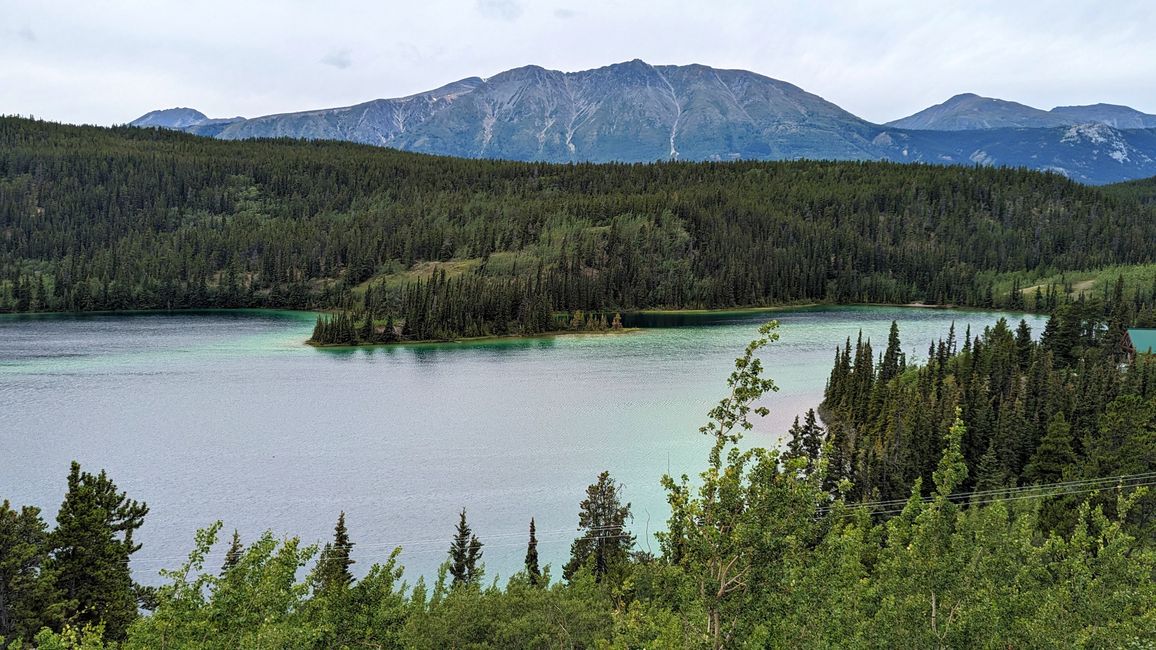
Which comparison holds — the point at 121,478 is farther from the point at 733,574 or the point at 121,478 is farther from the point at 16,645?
the point at 733,574

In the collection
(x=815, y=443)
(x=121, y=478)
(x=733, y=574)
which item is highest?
(x=733, y=574)

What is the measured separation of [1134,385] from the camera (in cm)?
5475

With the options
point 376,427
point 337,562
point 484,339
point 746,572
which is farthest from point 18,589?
point 484,339

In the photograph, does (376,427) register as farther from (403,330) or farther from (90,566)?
(403,330)

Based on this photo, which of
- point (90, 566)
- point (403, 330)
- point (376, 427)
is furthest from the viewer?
point (403, 330)

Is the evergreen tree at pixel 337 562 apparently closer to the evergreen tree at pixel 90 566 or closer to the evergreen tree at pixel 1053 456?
the evergreen tree at pixel 90 566

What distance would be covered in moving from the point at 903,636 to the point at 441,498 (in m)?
35.8

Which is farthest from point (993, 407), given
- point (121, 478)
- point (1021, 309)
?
point (1021, 309)

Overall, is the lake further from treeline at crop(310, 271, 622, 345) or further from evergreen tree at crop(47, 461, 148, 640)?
evergreen tree at crop(47, 461, 148, 640)

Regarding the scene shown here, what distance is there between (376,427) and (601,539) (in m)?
35.9

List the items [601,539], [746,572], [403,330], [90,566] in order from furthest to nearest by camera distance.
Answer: [403,330] < [601,539] < [90,566] < [746,572]

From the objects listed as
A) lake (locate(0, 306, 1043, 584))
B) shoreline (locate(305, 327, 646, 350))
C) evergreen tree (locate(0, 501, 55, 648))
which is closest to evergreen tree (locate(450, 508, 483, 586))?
lake (locate(0, 306, 1043, 584))

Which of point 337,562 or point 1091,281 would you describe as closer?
point 337,562

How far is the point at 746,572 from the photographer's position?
14.7 meters
